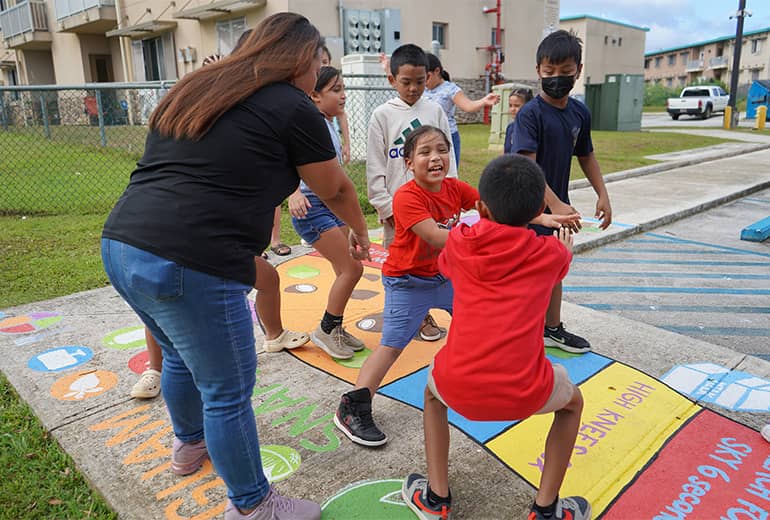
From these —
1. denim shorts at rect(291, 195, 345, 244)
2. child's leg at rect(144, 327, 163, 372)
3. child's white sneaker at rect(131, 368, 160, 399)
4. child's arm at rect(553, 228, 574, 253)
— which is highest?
child's arm at rect(553, 228, 574, 253)

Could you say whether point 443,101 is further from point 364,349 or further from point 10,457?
point 10,457

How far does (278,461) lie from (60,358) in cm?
184

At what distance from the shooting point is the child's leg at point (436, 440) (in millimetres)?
2098

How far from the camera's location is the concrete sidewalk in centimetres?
231

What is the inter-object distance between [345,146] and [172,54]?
18089 millimetres

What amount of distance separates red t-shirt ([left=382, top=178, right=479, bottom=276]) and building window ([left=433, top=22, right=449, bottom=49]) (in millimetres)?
21191

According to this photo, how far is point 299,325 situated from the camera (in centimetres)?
410

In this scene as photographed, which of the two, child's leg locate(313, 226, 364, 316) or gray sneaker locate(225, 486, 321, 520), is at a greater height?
child's leg locate(313, 226, 364, 316)

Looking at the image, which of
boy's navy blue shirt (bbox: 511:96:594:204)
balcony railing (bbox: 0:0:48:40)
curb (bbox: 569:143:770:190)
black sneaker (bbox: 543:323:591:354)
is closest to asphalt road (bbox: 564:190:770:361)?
black sneaker (bbox: 543:323:591:354)

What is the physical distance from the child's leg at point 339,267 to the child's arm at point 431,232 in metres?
0.98

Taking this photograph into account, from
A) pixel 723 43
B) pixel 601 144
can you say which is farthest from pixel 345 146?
pixel 723 43

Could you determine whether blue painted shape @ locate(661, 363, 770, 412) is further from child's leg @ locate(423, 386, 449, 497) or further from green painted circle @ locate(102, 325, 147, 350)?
green painted circle @ locate(102, 325, 147, 350)

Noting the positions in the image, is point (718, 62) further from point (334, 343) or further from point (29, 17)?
point (334, 343)

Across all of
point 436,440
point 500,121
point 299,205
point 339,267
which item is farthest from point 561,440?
point 500,121
